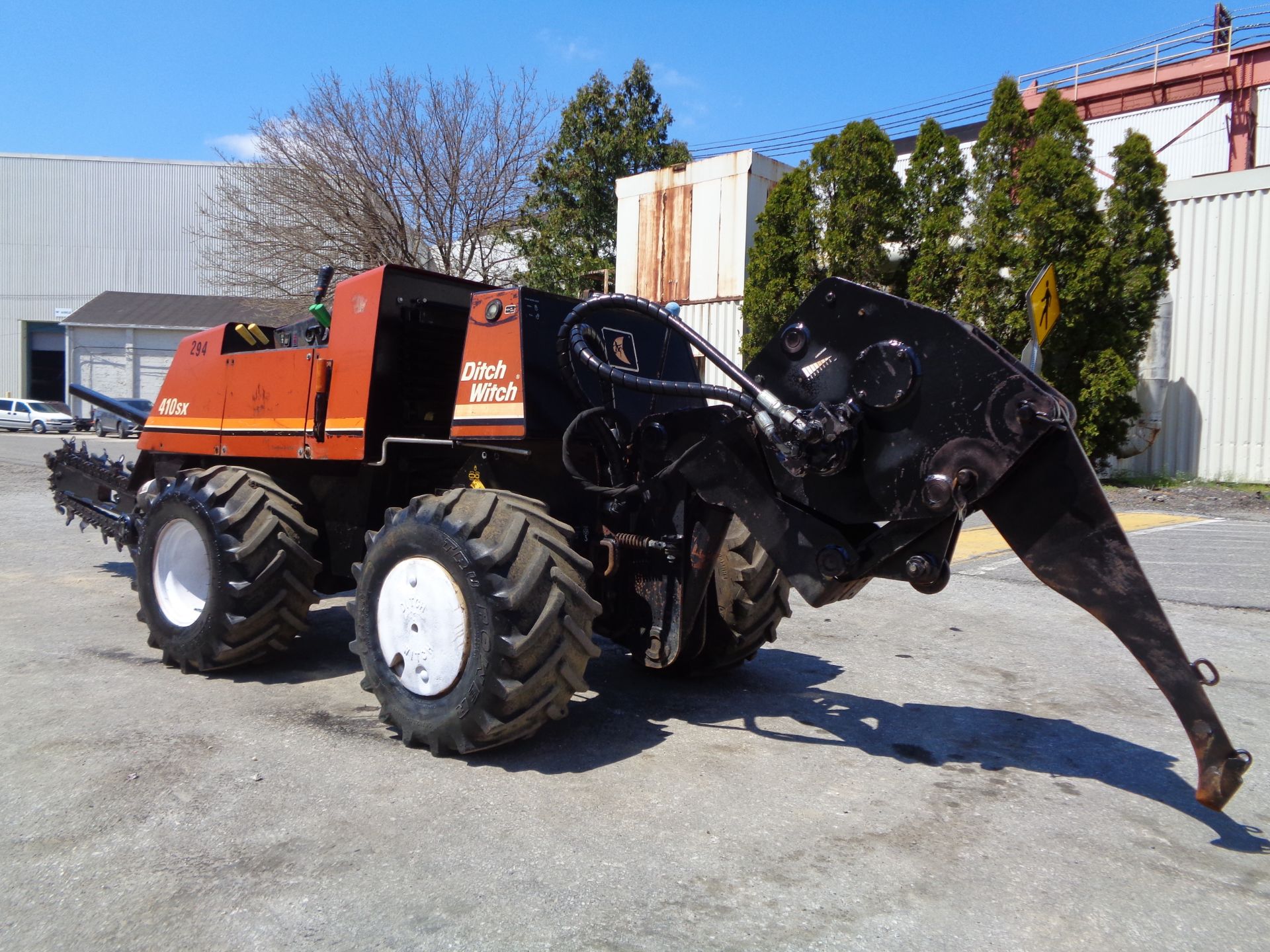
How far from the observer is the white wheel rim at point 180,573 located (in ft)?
→ 19.4

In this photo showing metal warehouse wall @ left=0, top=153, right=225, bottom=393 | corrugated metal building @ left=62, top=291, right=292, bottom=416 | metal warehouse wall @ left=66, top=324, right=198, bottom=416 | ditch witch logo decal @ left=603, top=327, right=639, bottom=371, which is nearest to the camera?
ditch witch logo decal @ left=603, top=327, right=639, bottom=371

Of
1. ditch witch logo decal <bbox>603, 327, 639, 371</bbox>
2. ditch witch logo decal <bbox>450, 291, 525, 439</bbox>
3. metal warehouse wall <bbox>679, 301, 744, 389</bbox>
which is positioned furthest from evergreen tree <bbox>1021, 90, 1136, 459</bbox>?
ditch witch logo decal <bbox>450, 291, 525, 439</bbox>

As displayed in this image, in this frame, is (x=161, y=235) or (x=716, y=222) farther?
(x=161, y=235)

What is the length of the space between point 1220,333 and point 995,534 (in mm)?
7000

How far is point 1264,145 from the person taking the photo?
23.1 meters

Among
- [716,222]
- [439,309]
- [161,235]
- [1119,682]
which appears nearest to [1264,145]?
[716,222]

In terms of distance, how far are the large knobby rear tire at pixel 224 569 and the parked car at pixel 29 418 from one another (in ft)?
125

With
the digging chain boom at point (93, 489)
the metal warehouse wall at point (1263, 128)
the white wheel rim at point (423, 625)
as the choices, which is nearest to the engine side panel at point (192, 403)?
the digging chain boom at point (93, 489)

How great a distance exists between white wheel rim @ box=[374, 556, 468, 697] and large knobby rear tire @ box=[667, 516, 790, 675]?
1.48 meters

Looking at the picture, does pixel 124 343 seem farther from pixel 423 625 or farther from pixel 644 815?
pixel 644 815

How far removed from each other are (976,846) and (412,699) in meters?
2.47

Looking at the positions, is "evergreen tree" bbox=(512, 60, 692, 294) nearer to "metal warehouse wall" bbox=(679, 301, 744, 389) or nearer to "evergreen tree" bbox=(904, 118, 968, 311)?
"metal warehouse wall" bbox=(679, 301, 744, 389)

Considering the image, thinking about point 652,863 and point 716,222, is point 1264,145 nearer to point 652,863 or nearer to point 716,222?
point 716,222

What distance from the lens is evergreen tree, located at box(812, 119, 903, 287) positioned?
659 inches
